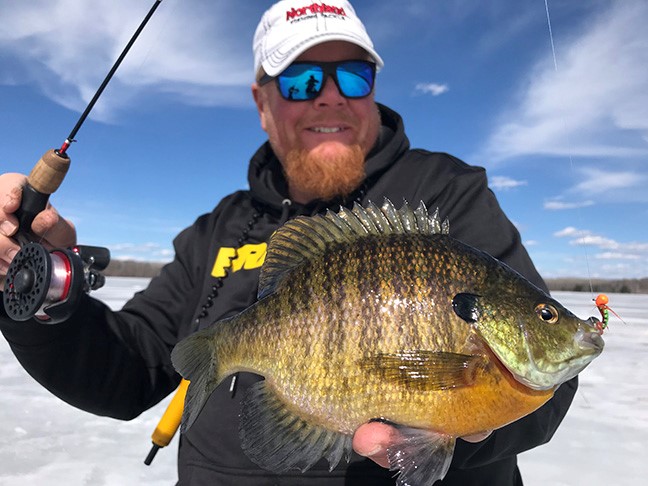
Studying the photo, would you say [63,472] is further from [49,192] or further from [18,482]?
[49,192]

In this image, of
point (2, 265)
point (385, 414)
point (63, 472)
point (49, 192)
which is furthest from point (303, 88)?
point (63, 472)

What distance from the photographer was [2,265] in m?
1.93

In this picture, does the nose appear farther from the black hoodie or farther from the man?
the black hoodie

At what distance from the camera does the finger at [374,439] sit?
1.18m

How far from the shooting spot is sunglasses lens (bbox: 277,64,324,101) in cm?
250

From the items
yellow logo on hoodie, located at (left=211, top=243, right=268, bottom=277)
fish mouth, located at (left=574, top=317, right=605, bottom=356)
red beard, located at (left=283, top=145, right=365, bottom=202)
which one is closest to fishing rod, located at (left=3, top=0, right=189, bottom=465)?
yellow logo on hoodie, located at (left=211, top=243, right=268, bottom=277)

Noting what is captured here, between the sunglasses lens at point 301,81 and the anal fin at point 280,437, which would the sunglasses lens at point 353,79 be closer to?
the sunglasses lens at point 301,81

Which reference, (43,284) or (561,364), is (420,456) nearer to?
(561,364)

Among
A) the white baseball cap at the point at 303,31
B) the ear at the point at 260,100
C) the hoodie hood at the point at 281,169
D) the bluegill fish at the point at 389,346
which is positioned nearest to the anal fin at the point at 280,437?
the bluegill fish at the point at 389,346

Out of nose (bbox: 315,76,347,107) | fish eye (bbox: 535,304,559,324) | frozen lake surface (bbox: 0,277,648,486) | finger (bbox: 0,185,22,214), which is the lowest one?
frozen lake surface (bbox: 0,277,648,486)

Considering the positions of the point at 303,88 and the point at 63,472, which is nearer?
the point at 303,88

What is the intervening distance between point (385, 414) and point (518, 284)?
18.3 inches

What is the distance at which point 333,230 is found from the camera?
4.72ft

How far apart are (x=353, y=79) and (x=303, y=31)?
1.26 ft
